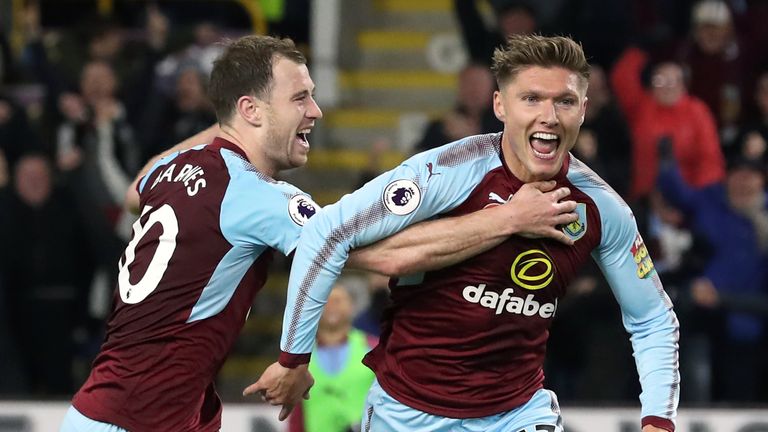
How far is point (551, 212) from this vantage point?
5199mm

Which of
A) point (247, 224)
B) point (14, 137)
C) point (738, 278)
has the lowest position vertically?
point (738, 278)

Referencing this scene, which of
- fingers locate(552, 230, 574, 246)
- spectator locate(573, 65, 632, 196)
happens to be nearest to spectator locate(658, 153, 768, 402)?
spectator locate(573, 65, 632, 196)

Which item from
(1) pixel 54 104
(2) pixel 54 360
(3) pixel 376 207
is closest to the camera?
(3) pixel 376 207

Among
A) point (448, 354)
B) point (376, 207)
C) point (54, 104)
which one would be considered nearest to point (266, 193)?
point (376, 207)

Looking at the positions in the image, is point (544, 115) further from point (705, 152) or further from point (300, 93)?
point (705, 152)

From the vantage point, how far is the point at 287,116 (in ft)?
17.7

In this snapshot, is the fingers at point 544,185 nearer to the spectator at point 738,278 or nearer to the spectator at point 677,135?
the spectator at point 738,278

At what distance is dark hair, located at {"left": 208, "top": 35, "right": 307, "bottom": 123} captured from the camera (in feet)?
17.8

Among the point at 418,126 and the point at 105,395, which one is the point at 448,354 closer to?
the point at 105,395

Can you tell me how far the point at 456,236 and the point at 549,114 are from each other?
0.51 meters

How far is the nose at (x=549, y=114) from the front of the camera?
5.14 metres

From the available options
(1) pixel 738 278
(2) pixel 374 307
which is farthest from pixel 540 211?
(1) pixel 738 278

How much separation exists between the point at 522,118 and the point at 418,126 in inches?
257

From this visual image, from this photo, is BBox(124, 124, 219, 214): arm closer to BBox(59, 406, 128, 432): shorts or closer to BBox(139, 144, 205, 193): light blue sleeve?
BBox(139, 144, 205, 193): light blue sleeve
